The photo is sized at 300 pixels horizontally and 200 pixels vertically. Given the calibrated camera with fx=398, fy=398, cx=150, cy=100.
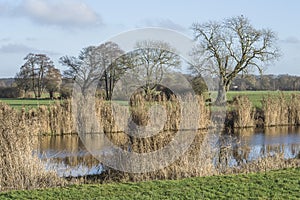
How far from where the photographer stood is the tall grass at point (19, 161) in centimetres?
663

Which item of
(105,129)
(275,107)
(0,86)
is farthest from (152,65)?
(0,86)

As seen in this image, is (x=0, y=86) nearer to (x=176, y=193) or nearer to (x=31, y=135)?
(x=31, y=135)

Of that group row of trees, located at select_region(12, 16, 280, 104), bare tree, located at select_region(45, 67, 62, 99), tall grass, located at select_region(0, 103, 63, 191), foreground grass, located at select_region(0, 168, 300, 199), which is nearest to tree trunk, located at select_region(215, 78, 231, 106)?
row of trees, located at select_region(12, 16, 280, 104)

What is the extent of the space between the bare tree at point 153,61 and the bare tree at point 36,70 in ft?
63.8

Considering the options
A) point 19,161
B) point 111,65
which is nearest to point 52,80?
point 111,65

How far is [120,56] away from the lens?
1138 centimetres

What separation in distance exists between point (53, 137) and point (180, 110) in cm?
469

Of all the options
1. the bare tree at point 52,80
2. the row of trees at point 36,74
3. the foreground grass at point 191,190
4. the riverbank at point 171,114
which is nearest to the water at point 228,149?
the riverbank at point 171,114

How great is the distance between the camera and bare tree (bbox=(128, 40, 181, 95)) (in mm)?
10066

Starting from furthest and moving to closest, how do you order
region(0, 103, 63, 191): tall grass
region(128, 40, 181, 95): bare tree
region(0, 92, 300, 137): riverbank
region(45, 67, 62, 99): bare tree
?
region(45, 67, 62, 99): bare tree, region(0, 92, 300, 137): riverbank, region(128, 40, 181, 95): bare tree, region(0, 103, 63, 191): tall grass

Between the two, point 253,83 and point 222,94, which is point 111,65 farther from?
point 253,83

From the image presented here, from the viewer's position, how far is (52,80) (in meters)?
28.5

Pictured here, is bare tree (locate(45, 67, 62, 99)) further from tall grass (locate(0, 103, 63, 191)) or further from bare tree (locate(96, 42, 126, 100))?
tall grass (locate(0, 103, 63, 191))

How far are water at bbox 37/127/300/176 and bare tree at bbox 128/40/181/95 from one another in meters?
2.40
